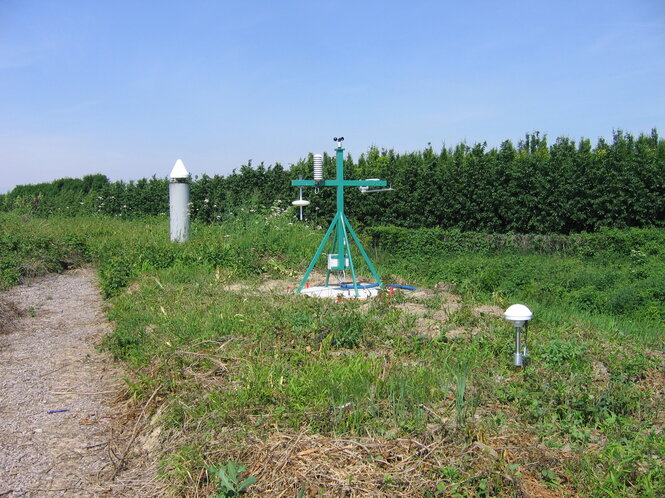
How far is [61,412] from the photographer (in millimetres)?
4062

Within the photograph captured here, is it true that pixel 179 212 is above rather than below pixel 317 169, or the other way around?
below

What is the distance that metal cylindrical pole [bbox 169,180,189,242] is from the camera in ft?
35.6

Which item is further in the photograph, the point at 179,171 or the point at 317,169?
the point at 179,171

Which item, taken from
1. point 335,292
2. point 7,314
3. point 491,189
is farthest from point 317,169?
point 491,189

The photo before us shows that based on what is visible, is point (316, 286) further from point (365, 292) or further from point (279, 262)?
point (279, 262)

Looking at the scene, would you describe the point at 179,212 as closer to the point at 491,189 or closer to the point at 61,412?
the point at 491,189

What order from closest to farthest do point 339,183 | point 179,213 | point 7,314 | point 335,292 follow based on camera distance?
point 7,314 → point 335,292 → point 339,183 → point 179,213

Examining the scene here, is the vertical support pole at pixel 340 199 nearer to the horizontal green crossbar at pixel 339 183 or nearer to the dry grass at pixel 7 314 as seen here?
the horizontal green crossbar at pixel 339 183

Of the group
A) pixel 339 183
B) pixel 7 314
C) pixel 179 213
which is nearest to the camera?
pixel 7 314

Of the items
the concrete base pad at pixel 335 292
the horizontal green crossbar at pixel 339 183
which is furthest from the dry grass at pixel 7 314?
the horizontal green crossbar at pixel 339 183

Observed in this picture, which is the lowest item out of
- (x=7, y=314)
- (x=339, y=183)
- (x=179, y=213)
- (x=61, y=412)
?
(x=61, y=412)

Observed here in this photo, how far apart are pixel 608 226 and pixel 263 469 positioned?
1028 centimetres

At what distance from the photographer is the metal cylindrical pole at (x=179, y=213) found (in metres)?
10.9

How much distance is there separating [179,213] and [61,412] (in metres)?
7.17
